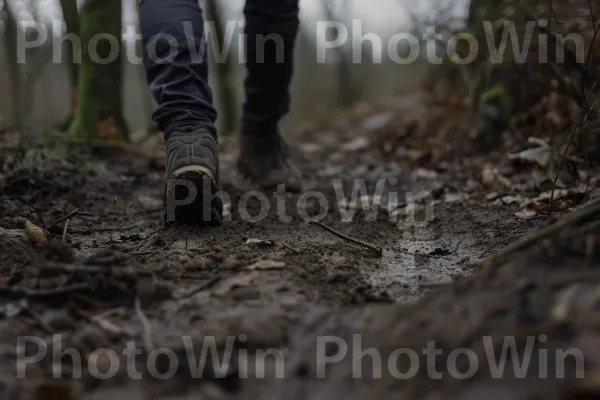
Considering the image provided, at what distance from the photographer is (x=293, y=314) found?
1222 millimetres

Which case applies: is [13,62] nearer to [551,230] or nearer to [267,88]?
[267,88]

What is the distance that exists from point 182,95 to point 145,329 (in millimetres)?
1065

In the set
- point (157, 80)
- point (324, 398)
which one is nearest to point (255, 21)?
point (157, 80)

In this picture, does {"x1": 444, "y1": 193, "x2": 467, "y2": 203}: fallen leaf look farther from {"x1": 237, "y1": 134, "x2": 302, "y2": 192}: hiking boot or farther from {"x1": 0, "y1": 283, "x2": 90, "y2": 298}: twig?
{"x1": 0, "y1": 283, "x2": 90, "y2": 298}: twig

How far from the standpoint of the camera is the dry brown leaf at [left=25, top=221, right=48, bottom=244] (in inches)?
72.9

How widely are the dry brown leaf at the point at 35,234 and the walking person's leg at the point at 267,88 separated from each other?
1.22 meters

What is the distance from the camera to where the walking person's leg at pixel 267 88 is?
2547 millimetres

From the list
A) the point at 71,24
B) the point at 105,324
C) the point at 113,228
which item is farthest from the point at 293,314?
the point at 71,24

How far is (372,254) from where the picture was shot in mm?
1837

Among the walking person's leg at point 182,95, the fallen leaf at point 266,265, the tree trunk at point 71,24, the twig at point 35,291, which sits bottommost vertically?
the fallen leaf at point 266,265

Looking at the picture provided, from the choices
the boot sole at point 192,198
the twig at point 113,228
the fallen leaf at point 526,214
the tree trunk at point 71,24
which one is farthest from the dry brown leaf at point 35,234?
the tree trunk at point 71,24

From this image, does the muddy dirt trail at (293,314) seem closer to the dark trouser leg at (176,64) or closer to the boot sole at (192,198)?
the boot sole at (192,198)

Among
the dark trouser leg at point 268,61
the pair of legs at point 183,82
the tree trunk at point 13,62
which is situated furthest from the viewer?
the tree trunk at point 13,62

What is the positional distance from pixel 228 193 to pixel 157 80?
0.86 meters
